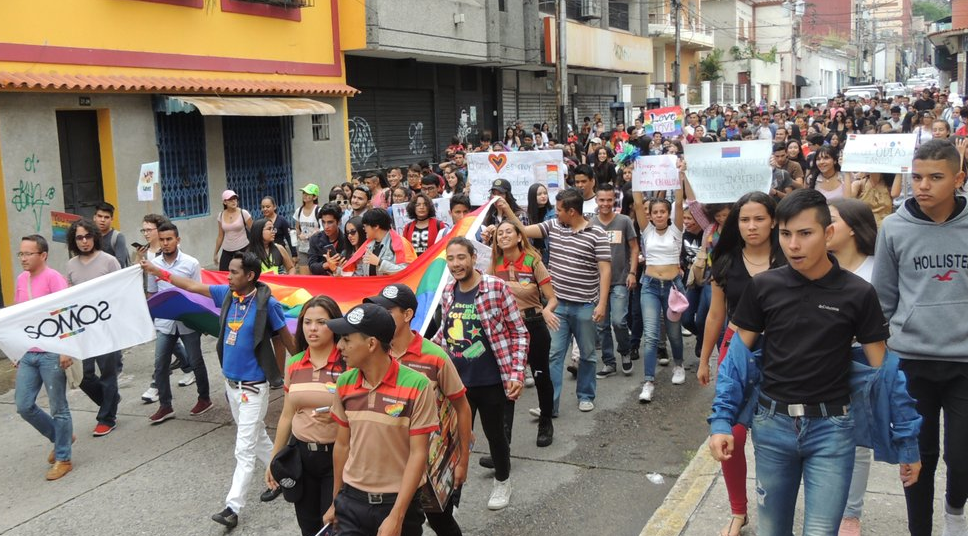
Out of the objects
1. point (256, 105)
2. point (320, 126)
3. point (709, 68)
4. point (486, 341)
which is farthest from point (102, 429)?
point (709, 68)

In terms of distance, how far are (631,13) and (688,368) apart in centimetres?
3046

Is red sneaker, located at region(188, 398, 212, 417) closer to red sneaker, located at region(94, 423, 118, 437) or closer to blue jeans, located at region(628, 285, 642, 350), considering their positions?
red sneaker, located at region(94, 423, 118, 437)

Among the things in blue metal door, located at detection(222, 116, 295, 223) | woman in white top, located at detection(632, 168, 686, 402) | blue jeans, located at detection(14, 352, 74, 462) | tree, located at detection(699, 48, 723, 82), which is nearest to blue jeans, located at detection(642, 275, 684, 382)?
woman in white top, located at detection(632, 168, 686, 402)

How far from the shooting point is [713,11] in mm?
59469

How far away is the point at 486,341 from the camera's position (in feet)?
18.3

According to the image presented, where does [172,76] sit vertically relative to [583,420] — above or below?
above

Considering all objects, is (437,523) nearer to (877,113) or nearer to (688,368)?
(688,368)

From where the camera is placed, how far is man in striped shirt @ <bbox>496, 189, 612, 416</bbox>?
720 centimetres

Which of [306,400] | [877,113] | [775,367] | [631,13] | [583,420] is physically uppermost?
[631,13]

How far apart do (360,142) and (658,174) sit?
1281cm

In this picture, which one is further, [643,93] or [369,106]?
[643,93]

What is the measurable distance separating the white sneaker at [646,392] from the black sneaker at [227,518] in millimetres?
3600

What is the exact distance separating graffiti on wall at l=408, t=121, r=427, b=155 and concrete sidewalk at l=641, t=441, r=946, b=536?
1807 centimetres

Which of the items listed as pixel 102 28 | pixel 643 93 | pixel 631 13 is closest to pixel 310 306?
pixel 102 28
